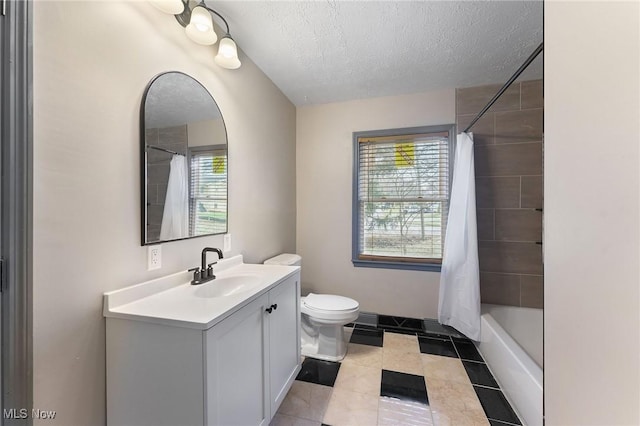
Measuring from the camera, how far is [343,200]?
107 inches

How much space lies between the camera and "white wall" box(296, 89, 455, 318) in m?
2.49

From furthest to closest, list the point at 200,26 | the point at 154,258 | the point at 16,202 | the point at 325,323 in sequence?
the point at 325,323 < the point at 200,26 < the point at 154,258 < the point at 16,202

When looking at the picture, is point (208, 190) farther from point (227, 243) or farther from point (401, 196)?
point (401, 196)

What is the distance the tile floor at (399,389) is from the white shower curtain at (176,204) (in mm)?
1184

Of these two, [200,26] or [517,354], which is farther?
[517,354]

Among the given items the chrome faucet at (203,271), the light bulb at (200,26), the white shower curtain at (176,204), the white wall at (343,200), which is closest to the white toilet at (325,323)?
the white wall at (343,200)

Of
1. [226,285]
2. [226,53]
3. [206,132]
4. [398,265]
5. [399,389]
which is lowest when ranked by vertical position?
[399,389]

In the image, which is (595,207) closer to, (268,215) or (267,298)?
(267,298)

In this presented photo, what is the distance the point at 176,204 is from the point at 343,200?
1719mm

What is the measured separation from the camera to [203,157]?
1520 mm

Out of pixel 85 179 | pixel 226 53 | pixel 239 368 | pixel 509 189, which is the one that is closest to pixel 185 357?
pixel 239 368

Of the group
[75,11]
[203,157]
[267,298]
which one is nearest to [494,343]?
[267,298]

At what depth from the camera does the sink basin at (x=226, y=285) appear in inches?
52.3

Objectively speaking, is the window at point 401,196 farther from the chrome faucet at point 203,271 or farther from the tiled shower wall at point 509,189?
the chrome faucet at point 203,271
